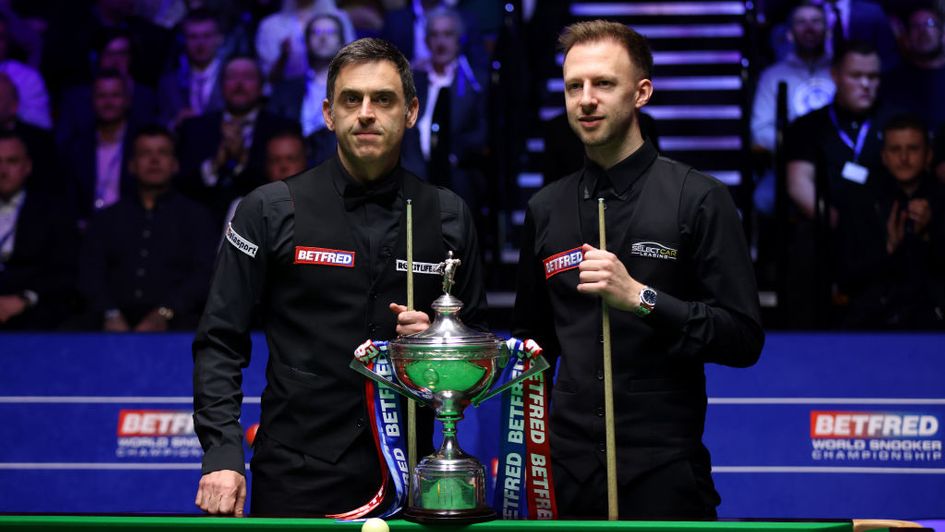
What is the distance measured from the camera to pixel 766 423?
420 centimetres

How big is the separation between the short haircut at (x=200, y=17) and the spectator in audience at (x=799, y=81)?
2963 mm

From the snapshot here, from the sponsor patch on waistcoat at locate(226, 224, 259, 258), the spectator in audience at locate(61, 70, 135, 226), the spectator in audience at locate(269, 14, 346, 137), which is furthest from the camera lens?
the spectator in audience at locate(269, 14, 346, 137)

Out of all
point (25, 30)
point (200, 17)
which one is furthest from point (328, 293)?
point (25, 30)

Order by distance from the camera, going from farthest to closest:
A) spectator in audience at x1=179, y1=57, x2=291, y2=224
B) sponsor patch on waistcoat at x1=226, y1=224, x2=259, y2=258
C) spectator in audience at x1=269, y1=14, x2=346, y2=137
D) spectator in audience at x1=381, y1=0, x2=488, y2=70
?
spectator in audience at x1=381, y1=0, x2=488, y2=70 → spectator in audience at x1=269, y1=14, x2=346, y2=137 → spectator in audience at x1=179, y1=57, x2=291, y2=224 → sponsor patch on waistcoat at x1=226, y1=224, x2=259, y2=258

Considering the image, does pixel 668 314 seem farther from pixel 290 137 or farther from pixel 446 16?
pixel 446 16

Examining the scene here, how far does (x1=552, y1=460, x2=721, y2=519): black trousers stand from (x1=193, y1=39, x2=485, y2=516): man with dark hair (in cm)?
35

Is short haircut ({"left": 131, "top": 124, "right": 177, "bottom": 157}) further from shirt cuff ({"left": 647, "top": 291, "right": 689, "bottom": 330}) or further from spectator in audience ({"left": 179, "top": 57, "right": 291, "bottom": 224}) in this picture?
shirt cuff ({"left": 647, "top": 291, "right": 689, "bottom": 330})

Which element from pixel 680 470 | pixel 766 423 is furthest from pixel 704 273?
pixel 766 423

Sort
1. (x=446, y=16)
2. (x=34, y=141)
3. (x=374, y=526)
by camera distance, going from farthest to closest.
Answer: (x=446, y=16), (x=34, y=141), (x=374, y=526)

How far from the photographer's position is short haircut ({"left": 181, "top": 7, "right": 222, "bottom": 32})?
6934 mm

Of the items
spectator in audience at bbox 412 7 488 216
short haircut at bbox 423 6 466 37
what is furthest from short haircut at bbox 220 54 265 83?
short haircut at bbox 423 6 466 37

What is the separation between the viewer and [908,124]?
5.75 m

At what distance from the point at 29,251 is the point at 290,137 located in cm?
133

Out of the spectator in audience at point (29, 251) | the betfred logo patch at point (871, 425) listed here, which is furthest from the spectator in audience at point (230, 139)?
the betfred logo patch at point (871, 425)
